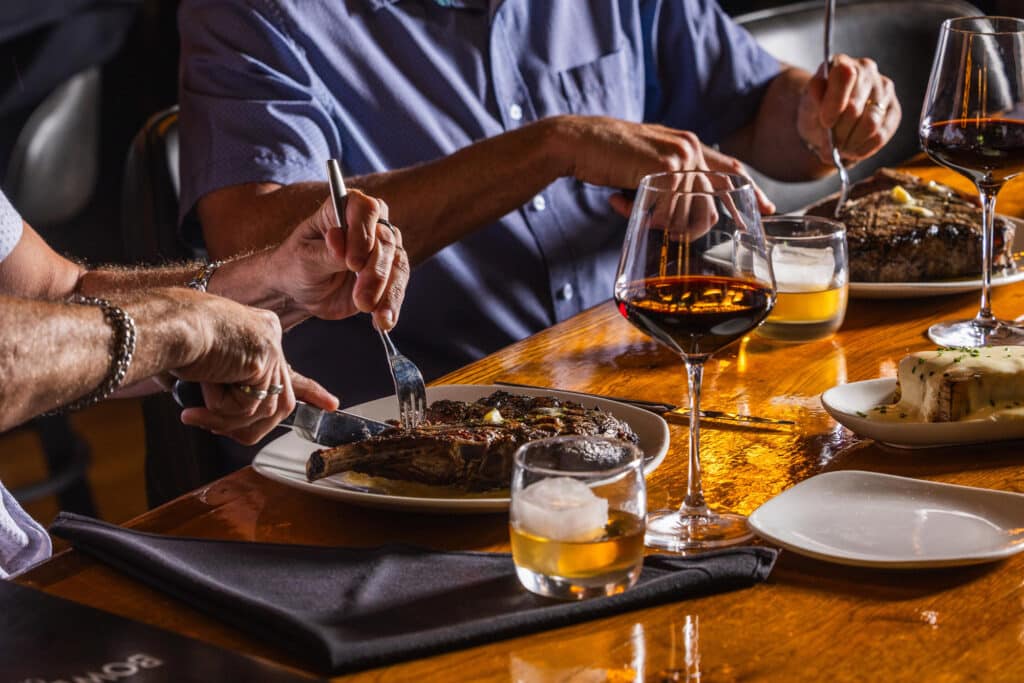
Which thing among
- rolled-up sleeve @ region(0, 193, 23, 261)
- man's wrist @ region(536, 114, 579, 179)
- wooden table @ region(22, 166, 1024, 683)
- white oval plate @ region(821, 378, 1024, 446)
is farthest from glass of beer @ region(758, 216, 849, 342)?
rolled-up sleeve @ region(0, 193, 23, 261)

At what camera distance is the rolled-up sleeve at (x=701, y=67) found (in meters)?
2.29

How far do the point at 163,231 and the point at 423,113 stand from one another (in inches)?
17.0

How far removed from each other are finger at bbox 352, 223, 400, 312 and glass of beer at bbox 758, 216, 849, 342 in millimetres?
430

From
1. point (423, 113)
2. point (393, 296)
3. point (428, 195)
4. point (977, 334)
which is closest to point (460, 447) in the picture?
point (393, 296)

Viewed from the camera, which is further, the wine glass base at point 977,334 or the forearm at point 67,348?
the wine glass base at point 977,334

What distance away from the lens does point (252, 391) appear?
1.11 metres

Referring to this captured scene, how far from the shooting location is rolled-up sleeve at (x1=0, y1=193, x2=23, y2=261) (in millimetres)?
1426

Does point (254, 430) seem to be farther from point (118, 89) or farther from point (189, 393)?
point (118, 89)

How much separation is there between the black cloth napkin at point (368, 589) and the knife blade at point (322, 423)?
195 millimetres

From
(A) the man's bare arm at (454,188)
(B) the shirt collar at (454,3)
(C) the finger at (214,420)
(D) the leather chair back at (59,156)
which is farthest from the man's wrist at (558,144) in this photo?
(D) the leather chair back at (59,156)

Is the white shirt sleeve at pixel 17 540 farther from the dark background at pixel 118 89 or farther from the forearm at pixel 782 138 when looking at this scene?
the dark background at pixel 118 89

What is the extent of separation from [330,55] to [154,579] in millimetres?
1125

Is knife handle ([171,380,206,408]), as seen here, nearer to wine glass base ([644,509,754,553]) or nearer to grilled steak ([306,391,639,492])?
grilled steak ([306,391,639,492])

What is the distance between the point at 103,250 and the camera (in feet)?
11.0
